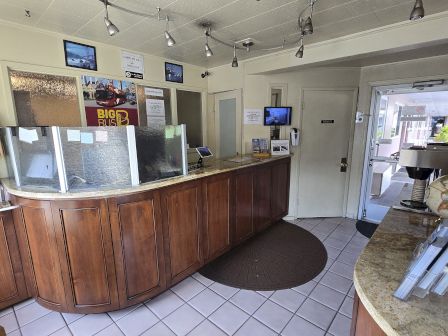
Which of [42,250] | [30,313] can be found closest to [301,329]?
[42,250]

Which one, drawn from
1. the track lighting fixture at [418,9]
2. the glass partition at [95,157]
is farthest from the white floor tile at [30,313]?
the track lighting fixture at [418,9]

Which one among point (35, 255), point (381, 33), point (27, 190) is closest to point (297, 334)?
point (35, 255)

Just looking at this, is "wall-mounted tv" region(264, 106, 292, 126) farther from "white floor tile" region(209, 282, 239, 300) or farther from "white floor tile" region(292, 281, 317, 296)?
"white floor tile" region(209, 282, 239, 300)

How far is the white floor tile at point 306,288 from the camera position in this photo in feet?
7.30

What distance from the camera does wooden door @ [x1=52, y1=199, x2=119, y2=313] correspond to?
1.73m

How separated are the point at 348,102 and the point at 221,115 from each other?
6.82 feet

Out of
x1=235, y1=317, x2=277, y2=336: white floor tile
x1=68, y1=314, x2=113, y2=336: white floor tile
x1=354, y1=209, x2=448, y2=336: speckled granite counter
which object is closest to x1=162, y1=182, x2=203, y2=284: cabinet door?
x1=68, y1=314, x2=113, y2=336: white floor tile

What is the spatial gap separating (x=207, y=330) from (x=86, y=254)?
1.12 meters

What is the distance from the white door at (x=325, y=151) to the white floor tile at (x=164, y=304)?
250 cm

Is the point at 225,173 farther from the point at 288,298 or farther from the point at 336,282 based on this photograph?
the point at 336,282

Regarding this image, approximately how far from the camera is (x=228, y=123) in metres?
4.11

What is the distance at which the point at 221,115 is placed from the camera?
4.20 metres

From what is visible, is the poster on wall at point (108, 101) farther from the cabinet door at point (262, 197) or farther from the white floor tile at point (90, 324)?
the white floor tile at point (90, 324)

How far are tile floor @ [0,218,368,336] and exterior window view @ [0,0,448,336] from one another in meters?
0.01
